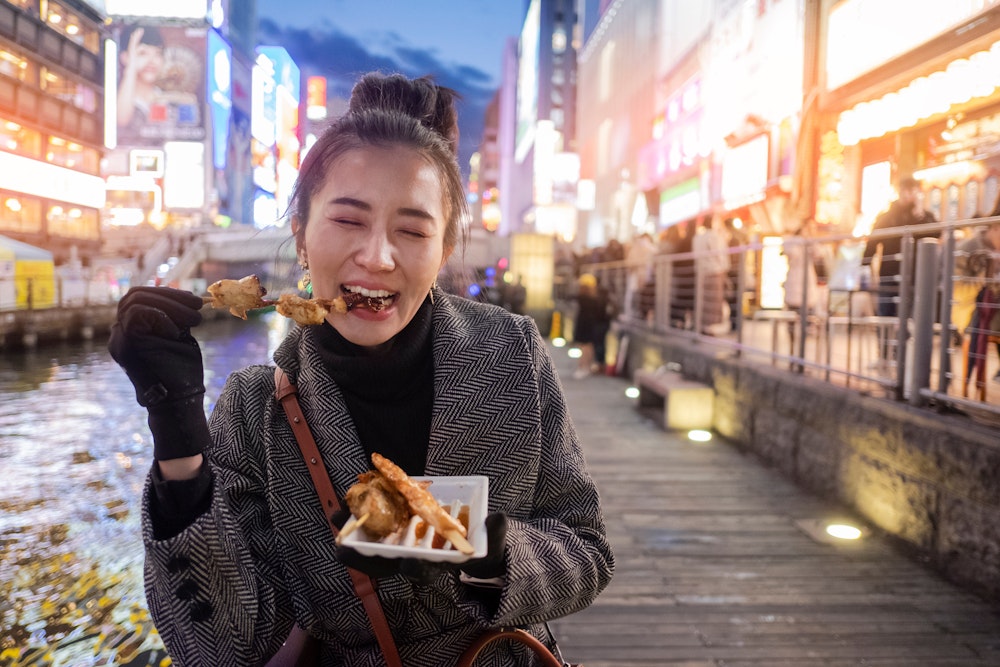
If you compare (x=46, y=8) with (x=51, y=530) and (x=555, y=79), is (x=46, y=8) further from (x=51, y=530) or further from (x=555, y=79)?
(x=555, y=79)

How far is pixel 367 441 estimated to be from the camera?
1793mm

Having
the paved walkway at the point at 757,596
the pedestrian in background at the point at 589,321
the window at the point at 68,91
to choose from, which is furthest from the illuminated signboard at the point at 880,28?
the window at the point at 68,91

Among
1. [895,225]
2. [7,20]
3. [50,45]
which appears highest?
[50,45]

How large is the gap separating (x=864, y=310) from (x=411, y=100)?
26.9 feet

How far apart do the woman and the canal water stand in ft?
7.41

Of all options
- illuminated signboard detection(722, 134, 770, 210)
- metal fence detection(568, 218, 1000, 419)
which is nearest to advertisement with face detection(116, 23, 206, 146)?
illuminated signboard detection(722, 134, 770, 210)

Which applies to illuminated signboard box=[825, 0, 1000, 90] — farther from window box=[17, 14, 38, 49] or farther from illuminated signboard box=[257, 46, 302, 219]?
illuminated signboard box=[257, 46, 302, 219]

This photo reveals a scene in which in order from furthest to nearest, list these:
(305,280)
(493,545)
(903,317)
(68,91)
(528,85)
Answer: (528,85)
(68,91)
(903,317)
(305,280)
(493,545)

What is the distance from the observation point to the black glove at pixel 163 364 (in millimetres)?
1381

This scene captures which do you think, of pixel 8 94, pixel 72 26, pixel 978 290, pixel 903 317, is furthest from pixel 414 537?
pixel 72 26

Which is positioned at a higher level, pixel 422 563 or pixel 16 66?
pixel 16 66

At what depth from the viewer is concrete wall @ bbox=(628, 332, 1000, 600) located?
3781 millimetres

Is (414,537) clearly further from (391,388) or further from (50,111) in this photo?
(50,111)

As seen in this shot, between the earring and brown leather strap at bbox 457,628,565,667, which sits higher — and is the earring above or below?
above
